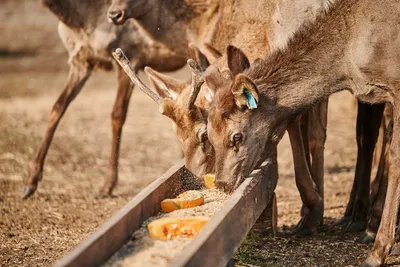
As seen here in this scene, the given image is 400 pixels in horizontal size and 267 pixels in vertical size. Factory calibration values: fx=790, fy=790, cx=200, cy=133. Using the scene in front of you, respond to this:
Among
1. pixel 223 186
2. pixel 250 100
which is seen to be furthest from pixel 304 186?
pixel 250 100

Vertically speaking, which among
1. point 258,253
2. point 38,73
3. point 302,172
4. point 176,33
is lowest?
point 38,73

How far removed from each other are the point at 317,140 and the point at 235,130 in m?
1.59

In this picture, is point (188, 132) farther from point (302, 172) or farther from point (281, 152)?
point (281, 152)

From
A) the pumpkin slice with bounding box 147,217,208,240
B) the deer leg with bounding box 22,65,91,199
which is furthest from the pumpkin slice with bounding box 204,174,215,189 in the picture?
the deer leg with bounding box 22,65,91,199

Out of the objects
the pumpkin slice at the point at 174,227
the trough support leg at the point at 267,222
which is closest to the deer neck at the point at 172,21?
the trough support leg at the point at 267,222

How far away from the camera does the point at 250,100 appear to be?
6309 millimetres

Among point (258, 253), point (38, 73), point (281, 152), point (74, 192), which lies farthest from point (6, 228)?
point (38, 73)

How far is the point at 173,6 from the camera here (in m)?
9.93

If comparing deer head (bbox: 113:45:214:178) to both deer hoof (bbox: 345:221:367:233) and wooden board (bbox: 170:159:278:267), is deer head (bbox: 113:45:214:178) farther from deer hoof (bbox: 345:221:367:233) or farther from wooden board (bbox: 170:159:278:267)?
deer hoof (bbox: 345:221:367:233)

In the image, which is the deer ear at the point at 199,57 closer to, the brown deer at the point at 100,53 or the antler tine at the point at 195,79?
the antler tine at the point at 195,79

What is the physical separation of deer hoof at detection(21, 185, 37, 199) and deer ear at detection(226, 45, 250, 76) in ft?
12.1

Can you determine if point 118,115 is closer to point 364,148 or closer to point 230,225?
point 364,148

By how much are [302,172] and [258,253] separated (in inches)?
37.0

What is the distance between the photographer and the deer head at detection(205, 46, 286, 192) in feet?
21.0
